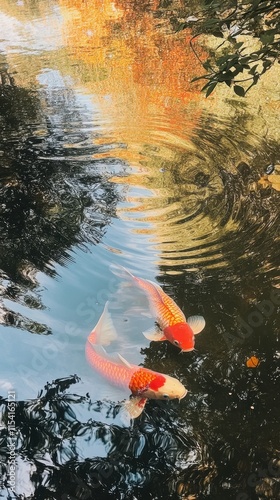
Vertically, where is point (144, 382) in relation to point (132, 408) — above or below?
above

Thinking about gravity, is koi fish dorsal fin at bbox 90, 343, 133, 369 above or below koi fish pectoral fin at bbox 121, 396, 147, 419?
above

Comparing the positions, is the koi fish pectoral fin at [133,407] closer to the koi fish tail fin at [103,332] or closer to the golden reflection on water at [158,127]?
the koi fish tail fin at [103,332]

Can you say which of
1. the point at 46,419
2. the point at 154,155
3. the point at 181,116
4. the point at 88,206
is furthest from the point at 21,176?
the point at 46,419

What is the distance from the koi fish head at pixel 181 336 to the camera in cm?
274

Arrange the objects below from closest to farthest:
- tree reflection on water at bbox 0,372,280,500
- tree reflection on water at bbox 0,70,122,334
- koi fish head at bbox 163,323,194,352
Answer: tree reflection on water at bbox 0,372,280,500
koi fish head at bbox 163,323,194,352
tree reflection on water at bbox 0,70,122,334

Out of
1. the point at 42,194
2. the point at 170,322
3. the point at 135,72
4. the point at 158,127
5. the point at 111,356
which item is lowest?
the point at 111,356

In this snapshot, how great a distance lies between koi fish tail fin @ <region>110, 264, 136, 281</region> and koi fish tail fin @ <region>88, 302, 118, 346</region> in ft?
1.24

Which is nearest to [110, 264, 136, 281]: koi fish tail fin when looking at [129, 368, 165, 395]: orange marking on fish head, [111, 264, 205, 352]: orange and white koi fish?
[111, 264, 205, 352]: orange and white koi fish

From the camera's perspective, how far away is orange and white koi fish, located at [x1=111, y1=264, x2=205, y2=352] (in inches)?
108

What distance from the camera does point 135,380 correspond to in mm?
2525

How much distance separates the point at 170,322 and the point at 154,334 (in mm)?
128

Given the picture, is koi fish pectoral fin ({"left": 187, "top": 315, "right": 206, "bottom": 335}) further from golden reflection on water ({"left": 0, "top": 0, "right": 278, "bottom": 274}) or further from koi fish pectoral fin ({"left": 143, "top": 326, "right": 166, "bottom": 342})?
golden reflection on water ({"left": 0, "top": 0, "right": 278, "bottom": 274})

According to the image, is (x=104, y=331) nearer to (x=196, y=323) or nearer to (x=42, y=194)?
(x=196, y=323)

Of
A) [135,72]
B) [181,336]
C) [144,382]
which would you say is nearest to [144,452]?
[144,382]
